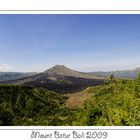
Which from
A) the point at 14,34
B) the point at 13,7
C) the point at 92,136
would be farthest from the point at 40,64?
the point at 92,136

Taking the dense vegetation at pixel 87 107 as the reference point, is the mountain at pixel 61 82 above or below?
above

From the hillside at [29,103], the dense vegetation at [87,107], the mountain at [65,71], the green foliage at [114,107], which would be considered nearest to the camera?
the green foliage at [114,107]

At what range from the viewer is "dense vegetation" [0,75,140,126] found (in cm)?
815

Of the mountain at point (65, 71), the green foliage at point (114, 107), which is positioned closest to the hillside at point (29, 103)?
the green foliage at point (114, 107)

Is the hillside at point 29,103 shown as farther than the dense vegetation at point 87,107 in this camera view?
Yes

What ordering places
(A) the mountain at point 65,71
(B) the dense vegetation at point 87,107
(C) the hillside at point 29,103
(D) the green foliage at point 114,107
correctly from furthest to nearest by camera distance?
(C) the hillside at point 29,103, (A) the mountain at point 65,71, (B) the dense vegetation at point 87,107, (D) the green foliage at point 114,107

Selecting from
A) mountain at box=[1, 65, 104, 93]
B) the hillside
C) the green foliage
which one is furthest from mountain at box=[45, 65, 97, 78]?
the hillside

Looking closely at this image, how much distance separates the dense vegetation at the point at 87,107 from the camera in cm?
815

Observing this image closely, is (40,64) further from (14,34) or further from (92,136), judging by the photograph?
(92,136)

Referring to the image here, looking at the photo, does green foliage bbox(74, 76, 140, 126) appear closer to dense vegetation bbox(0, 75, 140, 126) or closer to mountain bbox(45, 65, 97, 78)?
dense vegetation bbox(0, 75, 140, 126)

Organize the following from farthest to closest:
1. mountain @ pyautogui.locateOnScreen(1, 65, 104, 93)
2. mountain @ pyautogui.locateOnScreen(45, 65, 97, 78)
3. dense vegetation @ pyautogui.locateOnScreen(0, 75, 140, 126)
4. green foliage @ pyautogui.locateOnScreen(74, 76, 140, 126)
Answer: mountain @ pyautogui.locateOnScreen(1, 65, 104, 93)
mountain @ pyautogui.locateOnScreen(45, 65, 97, 78)
dense vegetation @ pyautogui.locateOnScreen(0, 75, 140, 126)
green foliage @ pyautogui.locateOnScreen(74, 76, 140, 126)

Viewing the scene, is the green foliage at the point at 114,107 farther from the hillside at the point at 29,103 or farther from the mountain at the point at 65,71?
the hillside at the point at 29,103

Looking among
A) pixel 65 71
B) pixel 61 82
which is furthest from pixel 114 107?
pixel 61 82

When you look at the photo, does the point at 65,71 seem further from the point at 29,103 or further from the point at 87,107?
the point at 29,103
